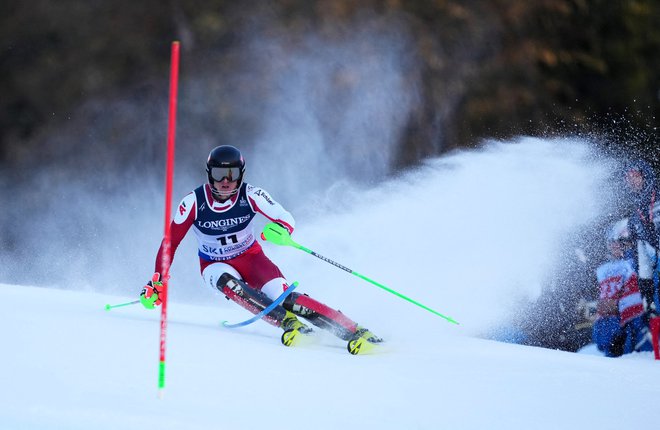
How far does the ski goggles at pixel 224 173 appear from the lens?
4930mm

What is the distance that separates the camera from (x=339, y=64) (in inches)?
508

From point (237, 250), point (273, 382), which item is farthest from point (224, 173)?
point (273, 382)

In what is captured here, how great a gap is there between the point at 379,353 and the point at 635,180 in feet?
8.35

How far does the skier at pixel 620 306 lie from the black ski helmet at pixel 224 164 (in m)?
2.69

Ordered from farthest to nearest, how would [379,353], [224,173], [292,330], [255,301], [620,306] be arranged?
[620,306] → [224,173] → [255,301] → [292,330] → [379,353]

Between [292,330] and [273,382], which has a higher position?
[292,330]

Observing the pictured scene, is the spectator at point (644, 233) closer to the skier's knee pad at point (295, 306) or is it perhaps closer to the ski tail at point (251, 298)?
the skier's knee pad at point (295, 306)

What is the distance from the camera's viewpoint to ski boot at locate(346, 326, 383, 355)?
4.39 metres

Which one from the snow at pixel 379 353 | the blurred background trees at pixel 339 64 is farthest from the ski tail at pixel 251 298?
the blurred background trees at pixel 339 64

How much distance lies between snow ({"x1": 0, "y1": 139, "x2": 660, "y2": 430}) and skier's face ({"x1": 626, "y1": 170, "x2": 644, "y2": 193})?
113 cm

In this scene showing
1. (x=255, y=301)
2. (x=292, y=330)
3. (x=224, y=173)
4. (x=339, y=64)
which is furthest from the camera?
(x=339, y=64)

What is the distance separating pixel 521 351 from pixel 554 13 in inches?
318

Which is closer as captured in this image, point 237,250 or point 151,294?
point 151,294

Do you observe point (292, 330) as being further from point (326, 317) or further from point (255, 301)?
point (255, 301)
